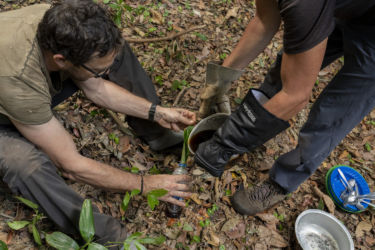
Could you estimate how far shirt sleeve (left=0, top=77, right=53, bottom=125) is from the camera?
5.62 feet

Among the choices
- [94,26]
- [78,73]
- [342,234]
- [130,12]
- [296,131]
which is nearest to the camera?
[94,26]

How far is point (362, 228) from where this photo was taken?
9.70ft

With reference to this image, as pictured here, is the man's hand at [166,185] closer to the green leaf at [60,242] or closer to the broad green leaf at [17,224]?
the green leaf at [60,242]

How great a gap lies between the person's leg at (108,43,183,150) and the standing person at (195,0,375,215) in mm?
538

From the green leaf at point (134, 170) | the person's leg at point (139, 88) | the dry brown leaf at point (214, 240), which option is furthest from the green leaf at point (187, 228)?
the person's leg at point (139, 88)

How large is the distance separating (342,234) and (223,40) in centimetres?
287

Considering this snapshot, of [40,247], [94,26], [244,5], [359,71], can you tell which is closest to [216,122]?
[359,71]

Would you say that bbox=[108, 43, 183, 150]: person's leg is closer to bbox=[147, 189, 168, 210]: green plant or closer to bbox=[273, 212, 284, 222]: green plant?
bbox=[147, 189, 168, 210]: green plant

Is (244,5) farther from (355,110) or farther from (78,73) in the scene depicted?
(78,73)

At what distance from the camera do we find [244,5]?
189 inches

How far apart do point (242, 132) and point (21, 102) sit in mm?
1546

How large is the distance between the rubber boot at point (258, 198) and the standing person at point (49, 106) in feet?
2.61

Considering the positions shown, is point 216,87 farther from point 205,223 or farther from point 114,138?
point 205,223

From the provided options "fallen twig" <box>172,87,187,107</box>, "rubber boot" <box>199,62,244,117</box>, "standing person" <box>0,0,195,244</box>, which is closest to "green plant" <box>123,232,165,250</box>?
"standing person" <box>0,0,195,244</box>
